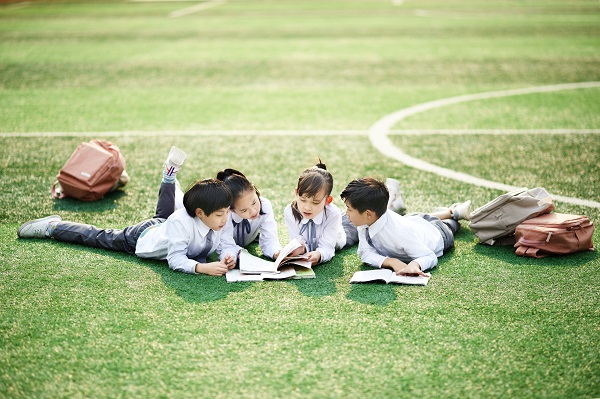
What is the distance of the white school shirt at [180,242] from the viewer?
4.63 m

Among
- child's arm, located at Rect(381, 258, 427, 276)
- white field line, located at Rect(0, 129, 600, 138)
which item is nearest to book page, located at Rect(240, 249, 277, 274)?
child's arm, located at Rect(381, 258, 427, 276)

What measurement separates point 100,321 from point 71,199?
254cm

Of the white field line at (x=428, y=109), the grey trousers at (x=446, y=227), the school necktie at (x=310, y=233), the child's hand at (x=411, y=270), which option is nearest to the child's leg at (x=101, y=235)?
the school necktie at (x=310, y=233)

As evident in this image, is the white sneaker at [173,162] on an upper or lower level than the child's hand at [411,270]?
upper

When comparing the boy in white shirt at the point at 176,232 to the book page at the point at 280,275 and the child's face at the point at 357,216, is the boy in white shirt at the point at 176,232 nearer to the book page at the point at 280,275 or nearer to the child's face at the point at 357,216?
the book page at the point at 280,275

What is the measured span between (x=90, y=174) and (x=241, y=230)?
5.84 ft

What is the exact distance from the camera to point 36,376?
3.35 m

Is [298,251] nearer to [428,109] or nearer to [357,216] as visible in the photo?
[357,216]

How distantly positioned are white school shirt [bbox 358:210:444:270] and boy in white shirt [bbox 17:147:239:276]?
0.97 m

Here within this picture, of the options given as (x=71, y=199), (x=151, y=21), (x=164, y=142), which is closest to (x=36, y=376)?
(x=71, y=199)

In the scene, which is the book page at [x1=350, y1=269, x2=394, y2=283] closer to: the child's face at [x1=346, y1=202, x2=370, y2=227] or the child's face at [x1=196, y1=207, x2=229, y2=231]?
the child's face at [x1=346, y1=202, x2=370, y2=227]

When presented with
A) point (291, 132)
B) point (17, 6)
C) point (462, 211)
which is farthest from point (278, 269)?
point (17, 6)

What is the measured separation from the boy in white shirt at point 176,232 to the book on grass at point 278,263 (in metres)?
0.11

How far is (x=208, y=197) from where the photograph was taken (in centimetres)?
452
